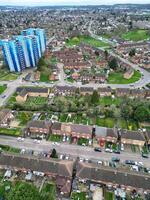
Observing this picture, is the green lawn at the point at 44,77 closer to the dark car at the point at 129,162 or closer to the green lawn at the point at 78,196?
the dark car at the point at 129,162

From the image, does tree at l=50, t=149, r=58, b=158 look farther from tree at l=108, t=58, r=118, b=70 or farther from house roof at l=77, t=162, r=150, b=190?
tree at l=108, t=58, r=118, b=70

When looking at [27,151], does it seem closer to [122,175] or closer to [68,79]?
[122,175]

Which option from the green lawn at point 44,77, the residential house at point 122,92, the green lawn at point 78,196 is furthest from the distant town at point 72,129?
the green lawn at point 44,77

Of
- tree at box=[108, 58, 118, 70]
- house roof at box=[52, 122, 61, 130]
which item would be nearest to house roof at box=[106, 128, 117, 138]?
house roof at box=[52, 122, 61, 130]

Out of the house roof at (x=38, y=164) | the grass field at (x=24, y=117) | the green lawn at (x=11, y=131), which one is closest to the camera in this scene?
the house roof at (x=38, y=164)

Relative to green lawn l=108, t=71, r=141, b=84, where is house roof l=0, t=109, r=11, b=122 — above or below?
above

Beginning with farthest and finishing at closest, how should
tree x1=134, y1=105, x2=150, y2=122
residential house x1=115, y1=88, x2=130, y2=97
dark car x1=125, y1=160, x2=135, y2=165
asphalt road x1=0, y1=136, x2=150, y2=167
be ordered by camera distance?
residential house x1=115, y1=88, x2=130, y2=97 → tree x1=134, y1=105, x2=150, y2=122 → asphalt road x1=0, y1=136, x2=150, y2=167 → dark car x1=125, y1=160, x2=135, y2=165

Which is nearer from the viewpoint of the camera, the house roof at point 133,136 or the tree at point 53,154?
the tree at point 53,154
